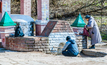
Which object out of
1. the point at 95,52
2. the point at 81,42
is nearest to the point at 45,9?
the point at 81,42

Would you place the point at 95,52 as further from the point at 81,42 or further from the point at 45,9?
the point at 45,9

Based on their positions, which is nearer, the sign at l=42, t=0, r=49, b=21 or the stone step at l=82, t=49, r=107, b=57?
the stone step at l=82, t=49, r=107, b=57

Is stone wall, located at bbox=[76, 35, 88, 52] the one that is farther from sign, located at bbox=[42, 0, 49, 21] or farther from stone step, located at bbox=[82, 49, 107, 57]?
sign, located at bbox=[42, 0, 49, 21]

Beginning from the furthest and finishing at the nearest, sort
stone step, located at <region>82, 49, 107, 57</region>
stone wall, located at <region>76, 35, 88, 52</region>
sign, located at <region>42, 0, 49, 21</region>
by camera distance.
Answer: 1. sign, located at <region>42, 0, 49, 21</region>
2. stone wall, located at <region>76, 35, 88, 52</region>
3. stone step, located at <region>82, 49, 107, 57</region>

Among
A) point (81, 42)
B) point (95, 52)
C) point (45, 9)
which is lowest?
point (95, 52)

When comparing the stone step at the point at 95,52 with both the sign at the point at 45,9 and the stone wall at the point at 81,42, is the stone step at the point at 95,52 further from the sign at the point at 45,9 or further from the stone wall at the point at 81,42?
the sign at the point at 45,9

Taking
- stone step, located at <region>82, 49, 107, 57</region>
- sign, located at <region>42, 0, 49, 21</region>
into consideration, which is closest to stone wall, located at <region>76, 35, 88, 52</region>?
stone step, located at <region>82, 49, 107, 57</region>

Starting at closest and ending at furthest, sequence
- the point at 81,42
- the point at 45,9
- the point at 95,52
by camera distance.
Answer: the point at 95,52 < the point at 81,42 < the point at 45,9

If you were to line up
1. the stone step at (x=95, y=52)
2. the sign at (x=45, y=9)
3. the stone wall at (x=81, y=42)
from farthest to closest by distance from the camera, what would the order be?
the sign at (x=45, y=9)
the stone wall at (x=81, y=42)
the stone step at (x=95, y=52)

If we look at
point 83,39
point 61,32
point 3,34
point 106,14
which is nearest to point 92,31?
point 83,39

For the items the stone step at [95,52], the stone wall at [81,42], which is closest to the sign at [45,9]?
the stone wall at [81,42]

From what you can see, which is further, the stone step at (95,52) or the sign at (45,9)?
the sign at (45,9)

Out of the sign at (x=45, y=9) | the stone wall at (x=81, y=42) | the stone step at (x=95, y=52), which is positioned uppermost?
the sign at (x=45, y=9)

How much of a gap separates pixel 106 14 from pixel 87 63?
1456cm
